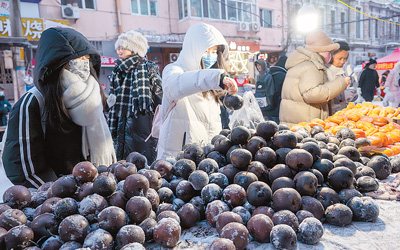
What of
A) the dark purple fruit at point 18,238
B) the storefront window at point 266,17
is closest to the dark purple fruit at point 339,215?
the dark purple fruit at point 18,238

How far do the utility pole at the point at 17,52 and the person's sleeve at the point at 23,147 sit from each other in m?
7.40

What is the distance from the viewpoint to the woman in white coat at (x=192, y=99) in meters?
2.46

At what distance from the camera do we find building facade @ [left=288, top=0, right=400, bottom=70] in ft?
65.8

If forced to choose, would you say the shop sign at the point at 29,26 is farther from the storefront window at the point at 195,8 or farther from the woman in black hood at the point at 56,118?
the woman in black hood at the point at 56,118

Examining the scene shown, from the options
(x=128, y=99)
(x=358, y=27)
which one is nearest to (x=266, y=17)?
(x=358, y=27)

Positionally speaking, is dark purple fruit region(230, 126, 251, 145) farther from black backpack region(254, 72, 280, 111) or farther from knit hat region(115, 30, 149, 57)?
black backpack region(254, 72, 280, 111)

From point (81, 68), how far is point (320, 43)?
2791 mm

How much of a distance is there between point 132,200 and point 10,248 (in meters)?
0.42

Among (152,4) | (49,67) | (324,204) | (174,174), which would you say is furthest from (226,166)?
(152,4)

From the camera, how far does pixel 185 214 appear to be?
117 cm

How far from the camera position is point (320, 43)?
3.50 meters

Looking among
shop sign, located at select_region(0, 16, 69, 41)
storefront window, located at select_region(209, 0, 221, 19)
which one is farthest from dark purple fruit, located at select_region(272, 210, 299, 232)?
storefront window, located at select_region(209, 0, 221, 19)

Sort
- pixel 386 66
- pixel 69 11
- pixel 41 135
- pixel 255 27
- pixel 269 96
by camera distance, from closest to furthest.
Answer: pixel 41 135, pixel 269 96, pixel 69 11, pixel 386 66, pixel 255 27

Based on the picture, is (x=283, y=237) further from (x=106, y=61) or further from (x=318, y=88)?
(x=106, y=61)
